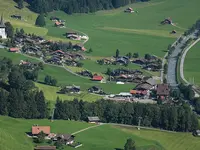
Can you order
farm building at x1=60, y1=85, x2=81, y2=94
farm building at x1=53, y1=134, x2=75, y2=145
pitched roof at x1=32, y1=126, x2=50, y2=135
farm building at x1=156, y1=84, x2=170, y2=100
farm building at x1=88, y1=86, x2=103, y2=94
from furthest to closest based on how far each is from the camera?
1. farm building at x1=88, y1=86, x2=103, y2=94
2. farm building at x1=156, y1=84, x2=170, y2=100
3. farm building at x1=60, y1=85, x2=81, y2=94
4. pitched roof at x1=32, y1=126, x2=50, y2=135
5. farm building at x1=53, y1=134, x2=75, y2=145

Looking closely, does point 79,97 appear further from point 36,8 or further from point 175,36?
point 36,8

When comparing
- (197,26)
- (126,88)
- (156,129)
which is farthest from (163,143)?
(197,26)

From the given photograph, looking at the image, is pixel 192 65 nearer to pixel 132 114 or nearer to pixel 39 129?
pixel 132 114

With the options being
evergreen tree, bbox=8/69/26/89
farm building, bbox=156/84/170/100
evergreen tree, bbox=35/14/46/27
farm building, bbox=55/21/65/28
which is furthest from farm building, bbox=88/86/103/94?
farm building, bbox=55/21/65/28

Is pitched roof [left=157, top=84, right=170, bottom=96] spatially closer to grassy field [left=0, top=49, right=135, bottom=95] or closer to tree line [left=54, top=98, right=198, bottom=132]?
grassy field [left=0, top=49, right=135, bottom=95]

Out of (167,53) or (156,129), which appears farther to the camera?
(167,53)

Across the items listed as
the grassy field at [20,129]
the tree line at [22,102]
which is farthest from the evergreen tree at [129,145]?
the tree line at [22,102]
